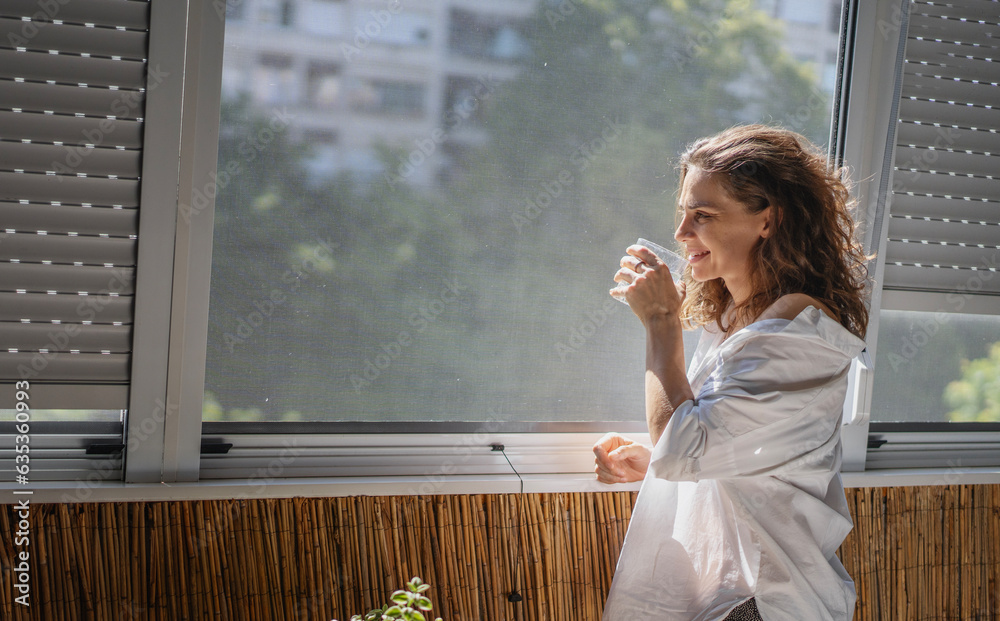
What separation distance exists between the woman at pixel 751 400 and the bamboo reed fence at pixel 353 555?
28 centimetres

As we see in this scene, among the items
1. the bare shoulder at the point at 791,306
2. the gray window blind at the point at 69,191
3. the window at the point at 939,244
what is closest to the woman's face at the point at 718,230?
the bare shoulder at the point at 791,306

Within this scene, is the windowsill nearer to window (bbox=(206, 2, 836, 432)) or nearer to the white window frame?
the white window frame

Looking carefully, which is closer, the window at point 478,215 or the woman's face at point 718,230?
the woman's face at point 718,230

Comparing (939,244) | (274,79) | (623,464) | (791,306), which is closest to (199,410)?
(274,79)

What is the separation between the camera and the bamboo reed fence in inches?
55.8

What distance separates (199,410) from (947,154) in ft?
6.25

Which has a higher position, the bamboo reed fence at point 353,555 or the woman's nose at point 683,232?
the woman's nose at point 683,232

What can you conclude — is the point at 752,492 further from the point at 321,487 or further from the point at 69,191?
the point at 69,191

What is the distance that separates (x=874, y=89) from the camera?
1.75 meters

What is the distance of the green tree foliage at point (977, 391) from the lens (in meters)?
1.95

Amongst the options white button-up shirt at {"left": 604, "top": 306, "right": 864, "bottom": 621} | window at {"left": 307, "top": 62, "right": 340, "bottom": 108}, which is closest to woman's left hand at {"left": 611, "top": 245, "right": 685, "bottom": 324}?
white button-up shirt at {"left": 604, "top": 306, "right": 864, "bottom": 621}

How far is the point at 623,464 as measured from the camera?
1.56 meters

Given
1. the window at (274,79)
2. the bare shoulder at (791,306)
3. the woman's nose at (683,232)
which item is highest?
the window at (274,79)

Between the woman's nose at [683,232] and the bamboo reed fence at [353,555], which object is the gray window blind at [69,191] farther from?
the woman's nose at [683,232]
